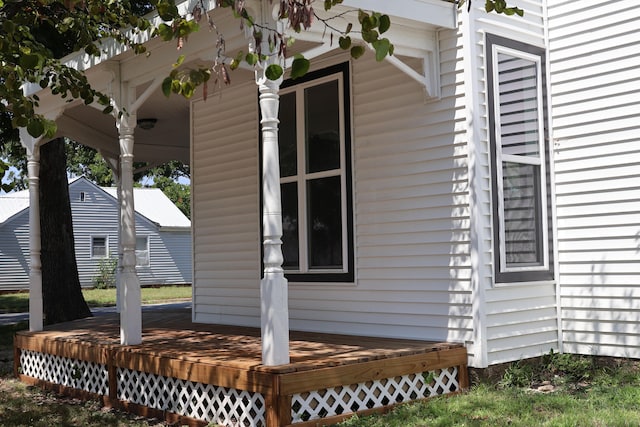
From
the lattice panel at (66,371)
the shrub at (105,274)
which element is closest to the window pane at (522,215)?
the lattice panel at (66,371)

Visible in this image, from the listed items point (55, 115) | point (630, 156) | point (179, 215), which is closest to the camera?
point (630, 156)

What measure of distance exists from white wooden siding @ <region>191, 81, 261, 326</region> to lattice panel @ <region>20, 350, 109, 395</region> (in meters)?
1.91

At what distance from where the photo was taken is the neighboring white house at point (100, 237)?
27375 millimetres

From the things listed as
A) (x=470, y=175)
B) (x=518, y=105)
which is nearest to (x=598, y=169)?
(x=518, y=105)

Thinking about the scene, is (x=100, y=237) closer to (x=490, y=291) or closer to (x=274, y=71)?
(x=490, y=291)

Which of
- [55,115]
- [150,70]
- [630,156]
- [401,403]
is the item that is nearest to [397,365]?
[401,403]

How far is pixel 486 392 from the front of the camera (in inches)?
232

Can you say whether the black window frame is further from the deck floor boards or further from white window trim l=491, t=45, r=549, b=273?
white window trim l=491, t=45, r=549, b=273

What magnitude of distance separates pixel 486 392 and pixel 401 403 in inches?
27.6

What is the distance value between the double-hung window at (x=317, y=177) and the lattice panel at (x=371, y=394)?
1572 millimetres

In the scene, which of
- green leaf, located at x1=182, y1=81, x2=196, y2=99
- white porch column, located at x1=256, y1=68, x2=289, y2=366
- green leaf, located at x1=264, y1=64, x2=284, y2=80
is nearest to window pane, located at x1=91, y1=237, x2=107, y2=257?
white porch column, located at x1=256, y1=68, x2=289, y2=366

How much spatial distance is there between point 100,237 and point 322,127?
23238 mm

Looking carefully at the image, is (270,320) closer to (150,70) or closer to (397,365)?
(397,365)

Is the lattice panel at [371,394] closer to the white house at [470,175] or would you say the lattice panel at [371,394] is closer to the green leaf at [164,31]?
the white house at [470,175]
